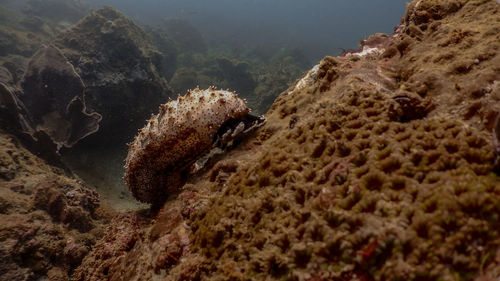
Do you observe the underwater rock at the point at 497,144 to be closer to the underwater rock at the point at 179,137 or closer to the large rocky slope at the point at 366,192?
the large rocky slope at the point at 366,192

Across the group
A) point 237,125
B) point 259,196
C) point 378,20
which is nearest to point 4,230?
point 237,125

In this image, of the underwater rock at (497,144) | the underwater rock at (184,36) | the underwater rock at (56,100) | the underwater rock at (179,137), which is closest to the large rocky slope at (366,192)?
the underwater rock at (497,144)

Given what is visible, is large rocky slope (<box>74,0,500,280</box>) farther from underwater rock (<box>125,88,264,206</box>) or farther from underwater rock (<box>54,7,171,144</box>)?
underwater rock (<box>54,7,171,144</box>)

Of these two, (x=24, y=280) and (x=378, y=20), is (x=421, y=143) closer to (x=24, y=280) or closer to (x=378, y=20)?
(x=24, y=280)

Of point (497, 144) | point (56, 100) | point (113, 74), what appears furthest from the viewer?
point (113, 74)

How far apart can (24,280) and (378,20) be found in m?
83.8

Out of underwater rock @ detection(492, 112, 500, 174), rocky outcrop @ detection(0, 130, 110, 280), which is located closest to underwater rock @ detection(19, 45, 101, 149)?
rocky outcrop @ detection(0, 130, 110, 280)

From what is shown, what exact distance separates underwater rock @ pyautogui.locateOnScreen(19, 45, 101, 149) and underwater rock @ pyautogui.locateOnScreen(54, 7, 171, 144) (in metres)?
1.06

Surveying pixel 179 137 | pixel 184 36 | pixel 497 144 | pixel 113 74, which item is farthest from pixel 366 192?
pixel 184 36

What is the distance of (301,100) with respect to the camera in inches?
127

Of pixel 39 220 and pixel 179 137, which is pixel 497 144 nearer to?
pixel 179 137

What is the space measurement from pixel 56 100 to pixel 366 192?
26.2 feet

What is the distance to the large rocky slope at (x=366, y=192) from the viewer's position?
3.85 feet

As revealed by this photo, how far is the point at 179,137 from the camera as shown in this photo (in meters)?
2.98
